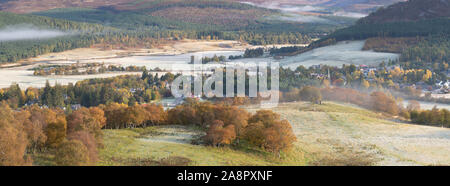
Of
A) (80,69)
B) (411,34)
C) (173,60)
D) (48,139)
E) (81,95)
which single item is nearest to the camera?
(48,139)

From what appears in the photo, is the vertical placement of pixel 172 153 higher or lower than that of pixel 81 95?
higher

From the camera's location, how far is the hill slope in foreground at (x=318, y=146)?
33.7 metres

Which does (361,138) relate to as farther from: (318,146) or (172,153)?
(172,153)

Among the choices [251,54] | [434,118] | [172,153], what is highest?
[251,54]

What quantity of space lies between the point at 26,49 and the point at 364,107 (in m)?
132

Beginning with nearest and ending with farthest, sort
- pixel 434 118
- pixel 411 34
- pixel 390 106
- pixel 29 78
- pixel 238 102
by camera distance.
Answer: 1. pixel 434 118
2. pixel 390 106
3. pixel 238 102
4. pixel 29 78
5. pixel 411 34

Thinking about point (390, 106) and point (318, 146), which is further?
point (390, 106)

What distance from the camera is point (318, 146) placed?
42531 millimetres

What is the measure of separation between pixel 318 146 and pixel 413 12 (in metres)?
135

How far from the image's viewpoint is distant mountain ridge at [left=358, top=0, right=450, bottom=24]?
6112 inches

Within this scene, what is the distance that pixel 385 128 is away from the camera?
54219mm

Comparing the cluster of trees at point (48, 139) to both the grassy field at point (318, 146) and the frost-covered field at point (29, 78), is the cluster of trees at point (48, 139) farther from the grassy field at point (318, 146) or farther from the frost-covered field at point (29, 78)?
the frost-covered field at point (29, 78)

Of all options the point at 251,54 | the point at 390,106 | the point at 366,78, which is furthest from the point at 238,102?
the point at 251,54

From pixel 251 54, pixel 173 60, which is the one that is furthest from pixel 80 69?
pixel 251 54
